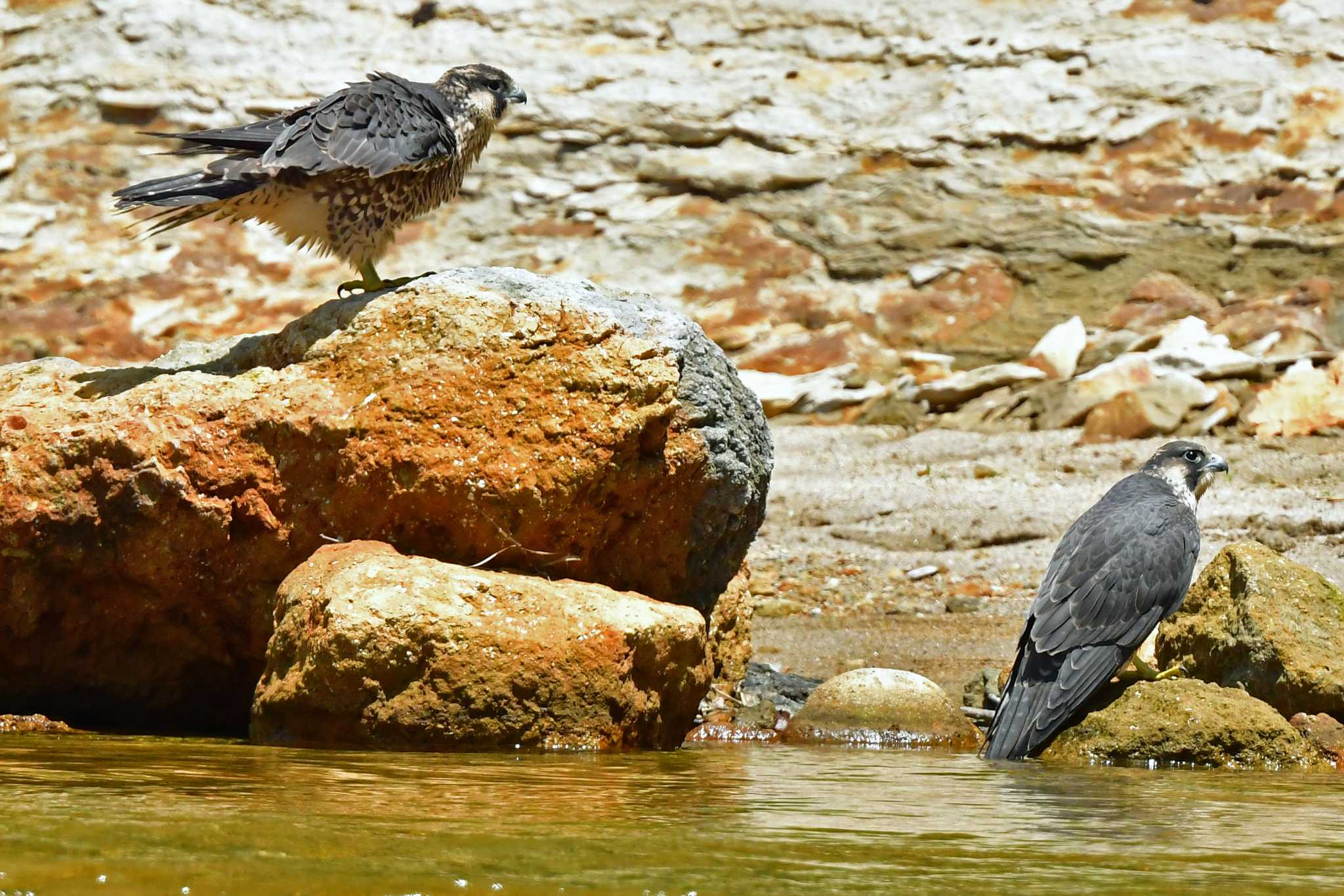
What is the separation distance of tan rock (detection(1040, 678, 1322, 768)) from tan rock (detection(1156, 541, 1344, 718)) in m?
0.21

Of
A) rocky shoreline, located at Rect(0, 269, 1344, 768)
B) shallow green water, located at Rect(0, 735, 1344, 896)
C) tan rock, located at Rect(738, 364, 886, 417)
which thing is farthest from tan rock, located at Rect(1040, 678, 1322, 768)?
tan rock, located at Rect(738, 364, 886, 417)

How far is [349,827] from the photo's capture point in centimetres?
323

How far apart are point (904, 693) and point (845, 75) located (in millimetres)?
10306

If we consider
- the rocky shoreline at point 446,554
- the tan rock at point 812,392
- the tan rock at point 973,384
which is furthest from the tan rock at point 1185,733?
the tan rock at point 812,392

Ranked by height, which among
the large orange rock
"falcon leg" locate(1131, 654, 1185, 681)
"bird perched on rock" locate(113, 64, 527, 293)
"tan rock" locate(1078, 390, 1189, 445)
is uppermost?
"bird perched on rock" locate(113, 64, 527, 293)

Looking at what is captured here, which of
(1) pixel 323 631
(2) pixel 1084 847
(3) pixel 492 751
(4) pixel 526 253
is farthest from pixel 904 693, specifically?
(4) pixel 526 253

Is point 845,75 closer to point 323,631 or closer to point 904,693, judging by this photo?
point 904,693

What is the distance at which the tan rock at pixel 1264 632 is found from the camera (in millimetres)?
5730

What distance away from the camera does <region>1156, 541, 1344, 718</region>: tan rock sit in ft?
18.8

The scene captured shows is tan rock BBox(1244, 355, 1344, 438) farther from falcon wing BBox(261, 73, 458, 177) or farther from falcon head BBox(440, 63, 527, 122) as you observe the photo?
falcon wing BBox(261, 73, 458, 177)

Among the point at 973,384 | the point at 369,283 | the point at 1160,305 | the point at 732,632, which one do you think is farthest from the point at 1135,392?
the point at 369,283

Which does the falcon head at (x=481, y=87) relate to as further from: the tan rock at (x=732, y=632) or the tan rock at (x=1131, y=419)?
the tan rock at (x=1131, y=419)

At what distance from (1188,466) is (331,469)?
3.75 m

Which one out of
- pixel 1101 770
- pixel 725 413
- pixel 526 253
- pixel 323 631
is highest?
pixel 526 253
